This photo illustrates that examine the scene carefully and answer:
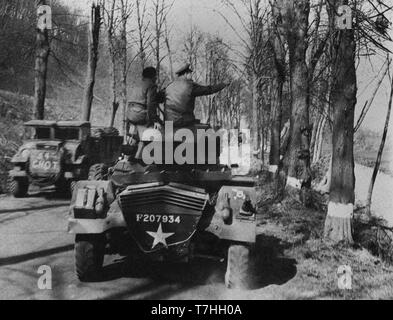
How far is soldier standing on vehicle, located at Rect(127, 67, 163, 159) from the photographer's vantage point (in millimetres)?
6758

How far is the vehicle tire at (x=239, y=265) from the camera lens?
568 cm

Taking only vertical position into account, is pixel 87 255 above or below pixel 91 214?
below

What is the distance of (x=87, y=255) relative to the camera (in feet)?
19.1

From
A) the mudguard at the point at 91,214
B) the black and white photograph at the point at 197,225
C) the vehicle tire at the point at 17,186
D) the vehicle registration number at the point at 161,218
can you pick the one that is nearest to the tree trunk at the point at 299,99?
the black and white photograph at the point at 197,225

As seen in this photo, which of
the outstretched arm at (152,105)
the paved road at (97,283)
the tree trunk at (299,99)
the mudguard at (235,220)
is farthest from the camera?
the tree trunk at (299,99)

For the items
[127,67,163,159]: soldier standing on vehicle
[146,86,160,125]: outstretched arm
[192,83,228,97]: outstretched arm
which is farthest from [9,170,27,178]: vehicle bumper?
[192,83,228,97]: outstretched arm

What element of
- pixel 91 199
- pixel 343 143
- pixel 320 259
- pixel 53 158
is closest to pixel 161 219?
pixel 91 199

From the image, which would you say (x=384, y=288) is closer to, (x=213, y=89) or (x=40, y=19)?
(x=213, y=89)

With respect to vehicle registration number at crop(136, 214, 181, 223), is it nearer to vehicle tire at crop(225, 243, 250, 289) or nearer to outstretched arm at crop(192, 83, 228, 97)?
vehicle tire at crop(225, 243, 250, 289)

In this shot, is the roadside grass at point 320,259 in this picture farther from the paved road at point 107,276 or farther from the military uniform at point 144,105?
the military uniform at point 144,105

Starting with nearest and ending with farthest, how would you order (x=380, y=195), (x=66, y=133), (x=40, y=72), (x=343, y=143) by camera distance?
1. (x=343, y=143)
2. (x=66, y=133)
3. (x=40, y=72)
4. (x=380, y=195)

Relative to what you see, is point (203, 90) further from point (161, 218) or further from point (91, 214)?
point (91, 214)

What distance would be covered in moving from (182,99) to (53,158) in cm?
675

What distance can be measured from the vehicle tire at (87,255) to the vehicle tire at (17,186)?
721cm
